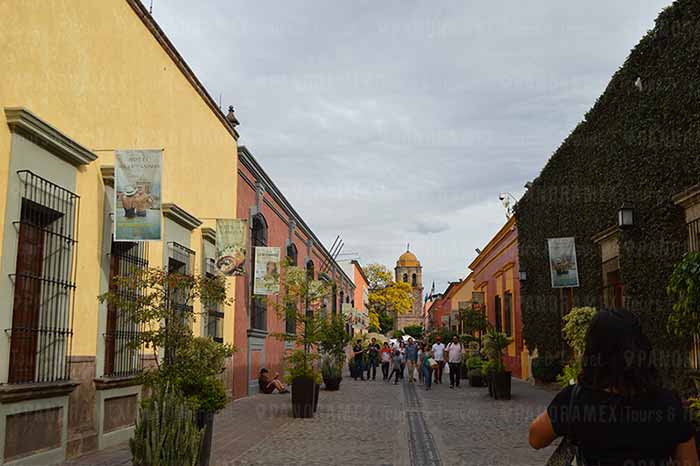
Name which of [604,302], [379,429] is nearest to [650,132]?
[604,302]

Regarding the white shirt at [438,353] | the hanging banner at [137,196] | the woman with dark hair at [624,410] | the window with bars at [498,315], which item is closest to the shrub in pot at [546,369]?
the white shirt at [438,353]

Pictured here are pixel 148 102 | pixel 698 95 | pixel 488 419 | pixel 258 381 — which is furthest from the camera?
pixel 258 381

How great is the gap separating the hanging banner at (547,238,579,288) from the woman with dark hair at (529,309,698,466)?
1418 centimetres

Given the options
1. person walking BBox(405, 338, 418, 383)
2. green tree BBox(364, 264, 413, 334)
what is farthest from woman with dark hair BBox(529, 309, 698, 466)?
green tree BBox(364, 264, 413, 334)

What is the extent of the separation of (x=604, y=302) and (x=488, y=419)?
4.58 metres

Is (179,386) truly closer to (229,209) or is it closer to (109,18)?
(109,18)

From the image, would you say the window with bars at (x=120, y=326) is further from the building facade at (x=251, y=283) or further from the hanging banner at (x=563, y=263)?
the hanging banner at (x=563, y=263)

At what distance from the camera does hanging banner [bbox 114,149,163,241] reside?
8.80 m

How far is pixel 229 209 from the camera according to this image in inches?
663

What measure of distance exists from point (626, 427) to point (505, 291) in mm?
26839

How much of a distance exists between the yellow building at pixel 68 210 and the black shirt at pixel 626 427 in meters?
6.26

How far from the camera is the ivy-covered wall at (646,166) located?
10812 mm

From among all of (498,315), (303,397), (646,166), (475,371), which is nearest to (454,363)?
(475,371)

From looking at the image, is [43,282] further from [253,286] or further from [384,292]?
[384,292]
